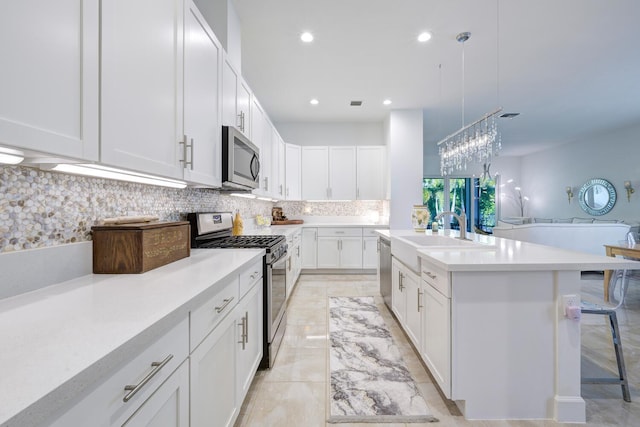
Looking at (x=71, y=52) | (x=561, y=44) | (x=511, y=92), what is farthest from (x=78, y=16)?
(x=511, y=92)

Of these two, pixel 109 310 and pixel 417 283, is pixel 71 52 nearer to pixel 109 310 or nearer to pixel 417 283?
pixel 109 310

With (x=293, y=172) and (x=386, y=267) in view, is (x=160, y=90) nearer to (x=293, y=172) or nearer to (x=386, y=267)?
(x=386, y=267)

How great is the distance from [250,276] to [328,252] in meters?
3.47

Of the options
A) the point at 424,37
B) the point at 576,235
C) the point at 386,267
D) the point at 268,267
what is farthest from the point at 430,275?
the point at 576,235

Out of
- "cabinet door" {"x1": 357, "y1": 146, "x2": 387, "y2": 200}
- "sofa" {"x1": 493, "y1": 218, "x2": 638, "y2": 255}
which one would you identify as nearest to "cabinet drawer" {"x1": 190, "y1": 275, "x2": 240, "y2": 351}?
"cabinet door" {"x1": 357, "y1": 146, "x2": 387, "y2": 200}

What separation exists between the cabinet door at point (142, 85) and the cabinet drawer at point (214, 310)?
60cm

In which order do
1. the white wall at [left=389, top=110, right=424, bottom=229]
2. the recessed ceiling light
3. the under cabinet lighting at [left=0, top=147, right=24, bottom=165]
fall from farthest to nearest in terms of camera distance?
the white wall at [left=389, top=110, right=424, bottom=229] < the recessed ceiling light < the under cabinet lighting at [left=0, top=147, right=24, bottom=165]

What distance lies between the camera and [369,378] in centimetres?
201

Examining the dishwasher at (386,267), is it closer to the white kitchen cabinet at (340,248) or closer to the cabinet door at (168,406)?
the white kitchen cabinet at (340,248)

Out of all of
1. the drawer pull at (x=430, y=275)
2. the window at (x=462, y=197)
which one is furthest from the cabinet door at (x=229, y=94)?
the window at (x=462, y=197)

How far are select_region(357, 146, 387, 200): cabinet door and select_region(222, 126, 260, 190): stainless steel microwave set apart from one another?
10.1 feet

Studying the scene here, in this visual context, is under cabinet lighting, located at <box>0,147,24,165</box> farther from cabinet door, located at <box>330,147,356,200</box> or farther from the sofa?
the sofa

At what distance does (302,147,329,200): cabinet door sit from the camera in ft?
17.9

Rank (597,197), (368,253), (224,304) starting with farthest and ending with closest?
(597,197) → (368,253) → (224,304)
